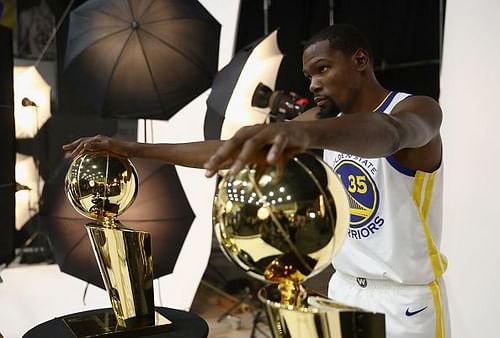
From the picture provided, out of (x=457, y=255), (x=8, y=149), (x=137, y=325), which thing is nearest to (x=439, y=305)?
(x=137, y=325)

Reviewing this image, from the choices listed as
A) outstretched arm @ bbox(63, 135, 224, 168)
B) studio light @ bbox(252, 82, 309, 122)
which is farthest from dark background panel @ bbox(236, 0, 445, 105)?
outstretched arm @ bbox(63, 135, 224, 168)

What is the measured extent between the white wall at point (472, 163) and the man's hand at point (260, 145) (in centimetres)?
165

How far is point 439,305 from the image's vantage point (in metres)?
1.23

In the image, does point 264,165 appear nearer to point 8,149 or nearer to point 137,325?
point 137,325

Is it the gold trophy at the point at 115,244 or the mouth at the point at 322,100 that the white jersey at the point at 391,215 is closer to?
the mouth at the point at 322,100

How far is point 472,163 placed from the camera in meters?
1.99

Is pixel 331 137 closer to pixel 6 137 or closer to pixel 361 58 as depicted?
pixel 361 58

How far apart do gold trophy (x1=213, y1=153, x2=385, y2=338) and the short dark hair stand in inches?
24.9

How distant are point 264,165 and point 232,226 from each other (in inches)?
2.7

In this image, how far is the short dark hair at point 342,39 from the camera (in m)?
1.09

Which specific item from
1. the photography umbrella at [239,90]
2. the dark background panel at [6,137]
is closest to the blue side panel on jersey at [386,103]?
the photography umbrella at [239,90]

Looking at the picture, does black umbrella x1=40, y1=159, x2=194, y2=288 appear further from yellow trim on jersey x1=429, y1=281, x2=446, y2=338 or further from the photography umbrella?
yellow trim on jersey x1=429, y1=281, x2=446, y2=338

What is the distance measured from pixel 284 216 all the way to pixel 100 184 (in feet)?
1.49

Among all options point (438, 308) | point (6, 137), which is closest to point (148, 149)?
point (438, 308)
